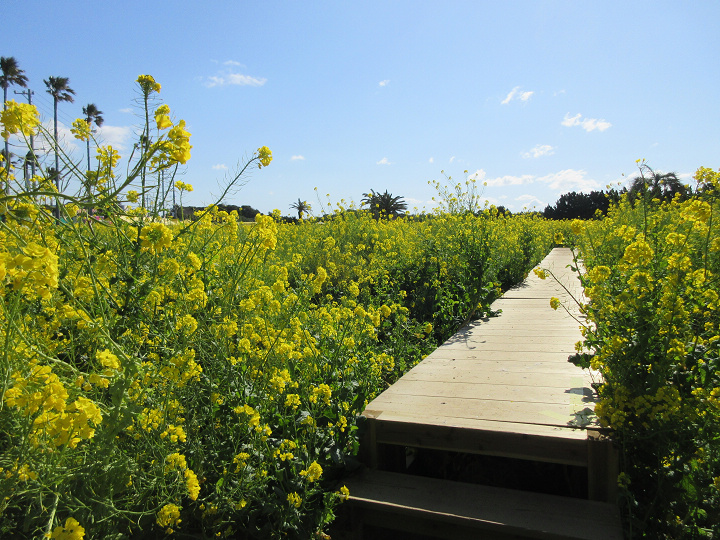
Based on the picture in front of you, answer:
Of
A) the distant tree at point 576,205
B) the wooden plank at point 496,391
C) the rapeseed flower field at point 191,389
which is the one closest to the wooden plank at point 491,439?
the rapeseed flower field at point 191,389

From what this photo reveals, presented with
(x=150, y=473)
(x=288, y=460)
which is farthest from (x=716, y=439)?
(x=150, y=473)

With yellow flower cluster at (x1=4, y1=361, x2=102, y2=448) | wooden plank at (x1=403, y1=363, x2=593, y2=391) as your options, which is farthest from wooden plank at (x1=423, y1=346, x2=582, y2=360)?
yellow flower cluster at (x1=4, y1=361, x2=102, y2=448)

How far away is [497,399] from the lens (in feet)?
8.64

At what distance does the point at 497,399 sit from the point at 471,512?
0.74 m

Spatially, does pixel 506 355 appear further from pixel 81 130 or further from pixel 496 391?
pixel 81 130

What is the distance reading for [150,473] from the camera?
1.66m

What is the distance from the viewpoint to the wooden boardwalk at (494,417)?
2.10 meters


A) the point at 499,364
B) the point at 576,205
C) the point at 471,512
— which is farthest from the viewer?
the point at 576,205

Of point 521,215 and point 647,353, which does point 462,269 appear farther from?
point 521,215

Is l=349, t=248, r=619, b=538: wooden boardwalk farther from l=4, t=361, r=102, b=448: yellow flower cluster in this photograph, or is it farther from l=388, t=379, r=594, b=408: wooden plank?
l=4, t=361, r=102, b=448: yellow flower cluster

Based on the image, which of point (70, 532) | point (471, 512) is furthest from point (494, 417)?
point (70, 532)

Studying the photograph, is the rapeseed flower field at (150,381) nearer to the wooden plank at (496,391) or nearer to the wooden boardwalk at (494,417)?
the wooden boardwalk at (494,417)

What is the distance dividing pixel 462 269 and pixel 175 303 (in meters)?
3.76

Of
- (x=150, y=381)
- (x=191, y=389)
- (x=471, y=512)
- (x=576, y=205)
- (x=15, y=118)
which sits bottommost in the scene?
(x=471, y=512)
